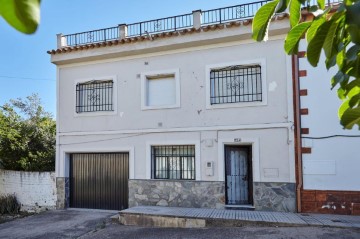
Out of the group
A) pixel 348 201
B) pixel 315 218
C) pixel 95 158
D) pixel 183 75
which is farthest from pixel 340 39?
pixel 95 158

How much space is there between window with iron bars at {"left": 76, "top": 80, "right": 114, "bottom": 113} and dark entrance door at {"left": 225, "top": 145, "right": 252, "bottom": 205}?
4678mm

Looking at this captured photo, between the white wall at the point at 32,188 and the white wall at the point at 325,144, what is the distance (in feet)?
30.4

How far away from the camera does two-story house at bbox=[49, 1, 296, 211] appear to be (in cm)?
1050

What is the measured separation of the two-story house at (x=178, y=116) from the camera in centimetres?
1050

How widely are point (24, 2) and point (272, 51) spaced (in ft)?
34.7

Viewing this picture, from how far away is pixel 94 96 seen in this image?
12.9 metres

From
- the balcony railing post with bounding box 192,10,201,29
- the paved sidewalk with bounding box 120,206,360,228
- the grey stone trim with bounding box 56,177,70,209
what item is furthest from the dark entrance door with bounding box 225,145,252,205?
the grey stone trim with bounding box 56,177,70,209

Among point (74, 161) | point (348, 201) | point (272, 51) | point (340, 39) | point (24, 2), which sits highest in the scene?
point (272, 51)

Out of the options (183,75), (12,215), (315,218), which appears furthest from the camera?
(12,215)

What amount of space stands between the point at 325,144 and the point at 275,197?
2.14 metres

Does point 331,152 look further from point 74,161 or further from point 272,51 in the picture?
point 74,161

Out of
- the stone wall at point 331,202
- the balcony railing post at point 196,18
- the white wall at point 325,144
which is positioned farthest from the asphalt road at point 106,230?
the balcony railing post at point 196,18

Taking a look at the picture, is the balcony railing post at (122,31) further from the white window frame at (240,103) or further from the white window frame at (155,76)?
the white window frame at (240,103)

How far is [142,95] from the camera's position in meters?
12.0
